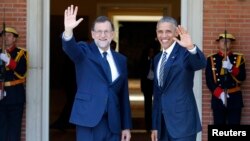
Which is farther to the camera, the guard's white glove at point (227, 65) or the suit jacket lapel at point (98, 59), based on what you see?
the guard's white glove at point (227, 65)

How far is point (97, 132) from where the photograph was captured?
4484 millimetres

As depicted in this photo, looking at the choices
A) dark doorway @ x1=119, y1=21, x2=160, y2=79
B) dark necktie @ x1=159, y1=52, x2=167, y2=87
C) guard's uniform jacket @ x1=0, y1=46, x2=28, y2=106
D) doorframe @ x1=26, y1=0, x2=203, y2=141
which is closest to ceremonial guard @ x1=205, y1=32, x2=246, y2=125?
doorframe @ x1=26, y1=0, x2=203, y2=141

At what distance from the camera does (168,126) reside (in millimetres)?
4461

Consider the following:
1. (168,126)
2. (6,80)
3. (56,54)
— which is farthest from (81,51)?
(56,54)

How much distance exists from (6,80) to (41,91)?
578mm

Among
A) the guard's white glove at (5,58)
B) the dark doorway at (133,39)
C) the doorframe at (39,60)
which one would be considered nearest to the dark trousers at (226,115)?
the doorframe at (39,60)

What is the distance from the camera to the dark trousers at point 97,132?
176 inches

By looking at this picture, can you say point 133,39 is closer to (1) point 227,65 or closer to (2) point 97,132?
(1) point 227,65

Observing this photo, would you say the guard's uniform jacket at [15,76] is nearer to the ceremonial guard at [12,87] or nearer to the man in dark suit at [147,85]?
the ceremonial guard at [12,87]

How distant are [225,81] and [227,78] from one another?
0.05m

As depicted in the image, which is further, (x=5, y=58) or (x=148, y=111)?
(x=148, y=111)

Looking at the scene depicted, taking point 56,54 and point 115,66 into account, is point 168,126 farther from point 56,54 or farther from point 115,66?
point 56,54

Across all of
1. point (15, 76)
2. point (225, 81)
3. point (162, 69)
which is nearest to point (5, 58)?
point (15, 76)

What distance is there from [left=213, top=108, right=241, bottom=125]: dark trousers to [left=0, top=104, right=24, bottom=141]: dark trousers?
2.52 meters
